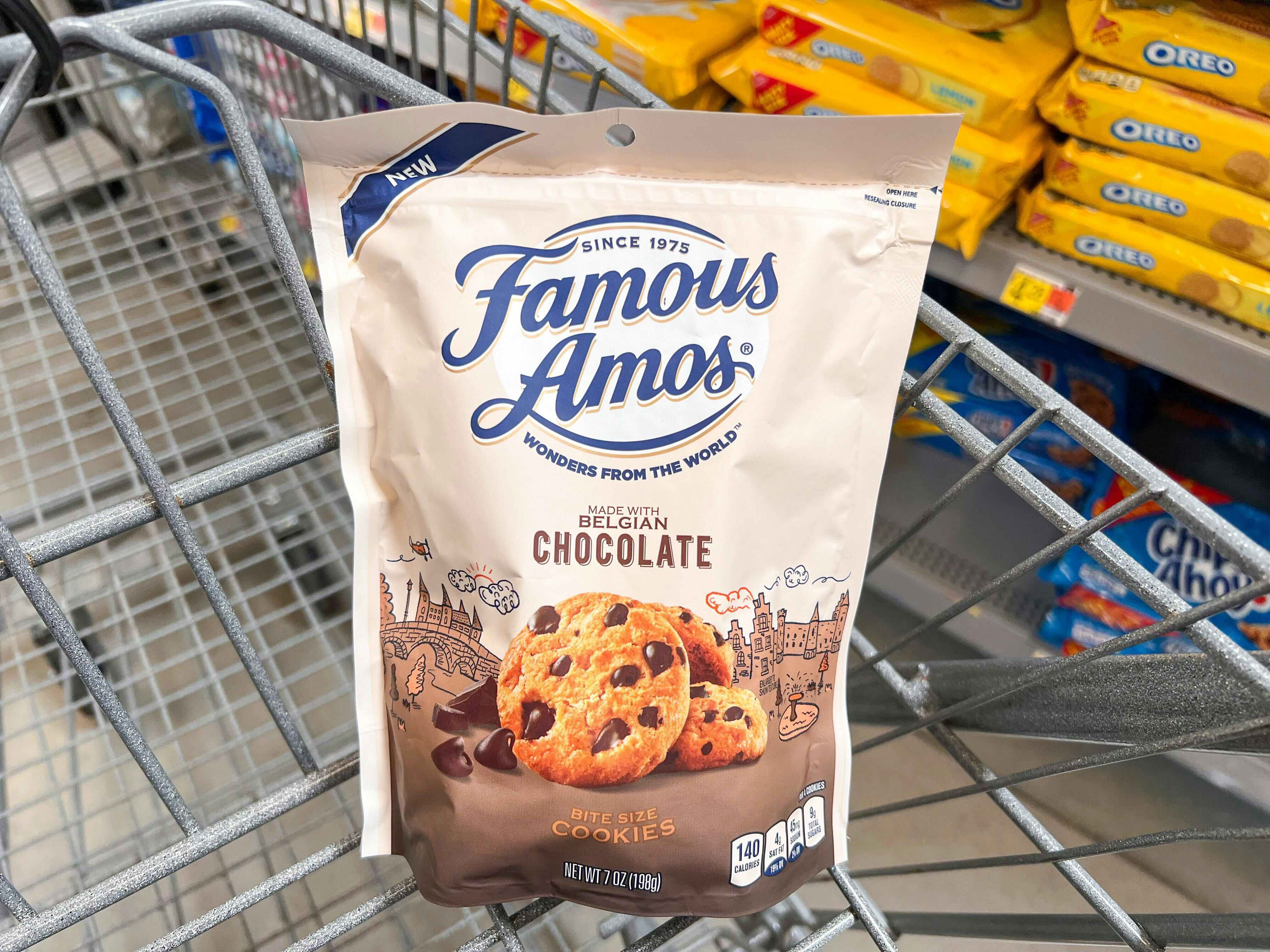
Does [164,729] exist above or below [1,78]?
below

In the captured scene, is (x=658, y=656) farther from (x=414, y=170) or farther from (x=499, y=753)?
(x=414, y=170)

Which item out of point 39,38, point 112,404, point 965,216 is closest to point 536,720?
point 112,404

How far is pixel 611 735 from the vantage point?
0.45 m

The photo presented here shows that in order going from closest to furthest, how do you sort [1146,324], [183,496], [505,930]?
[183,496] < [505,930] < [1146,324]

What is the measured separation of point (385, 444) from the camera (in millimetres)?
483

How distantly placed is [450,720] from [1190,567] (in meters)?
0.97

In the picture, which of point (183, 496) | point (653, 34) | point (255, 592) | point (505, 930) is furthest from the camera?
point (653, 34)

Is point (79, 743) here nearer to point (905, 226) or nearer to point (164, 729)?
point (164, 729)

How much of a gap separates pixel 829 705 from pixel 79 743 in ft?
2.06

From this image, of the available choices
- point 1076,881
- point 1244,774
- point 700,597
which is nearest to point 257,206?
point 700,597

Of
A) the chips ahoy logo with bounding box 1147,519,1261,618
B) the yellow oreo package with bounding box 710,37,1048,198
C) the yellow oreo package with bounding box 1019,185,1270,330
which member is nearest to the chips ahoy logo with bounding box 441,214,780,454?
the yellow oreo package with bounding box 710,37,1048,198

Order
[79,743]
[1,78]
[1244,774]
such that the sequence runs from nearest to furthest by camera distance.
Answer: [1,78], [79,743], [1244,774]

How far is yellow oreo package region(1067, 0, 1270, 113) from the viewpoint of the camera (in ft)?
2.62

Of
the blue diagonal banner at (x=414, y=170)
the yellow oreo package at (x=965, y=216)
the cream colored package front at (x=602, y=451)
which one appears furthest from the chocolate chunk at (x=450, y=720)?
the yellow oreo package at (x=965, y=216)
